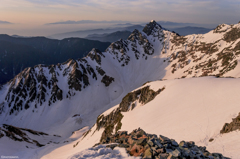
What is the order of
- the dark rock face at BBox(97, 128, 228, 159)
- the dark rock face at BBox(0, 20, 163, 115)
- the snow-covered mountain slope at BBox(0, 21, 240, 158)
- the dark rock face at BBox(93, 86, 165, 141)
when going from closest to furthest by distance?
the dark rock face at BBox(97, 128, 228, 159)
the dark rock face at BBox(93, 86, 165, 141)
the snow-covered mountain slope at BBox(0, 21, 240, 158)
the dark rock face at BBox(0, 20, 163, 115)

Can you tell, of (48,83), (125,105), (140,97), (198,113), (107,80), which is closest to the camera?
(198,113)

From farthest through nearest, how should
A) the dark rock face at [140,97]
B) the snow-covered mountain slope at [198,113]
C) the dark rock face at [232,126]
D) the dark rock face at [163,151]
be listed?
the dark rock face at [140,97] → the dark rock face at [232,126] → the snow-covered mountain slope at [198,113] → the dark rock face at [163,151]

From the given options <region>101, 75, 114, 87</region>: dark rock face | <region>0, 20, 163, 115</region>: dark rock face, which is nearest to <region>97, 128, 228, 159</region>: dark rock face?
<region>0, 20, 163, 115</region>: dark rock face

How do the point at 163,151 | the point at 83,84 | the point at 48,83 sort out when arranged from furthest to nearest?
the point at 83,84
the point at 48,83
the point at 163,151

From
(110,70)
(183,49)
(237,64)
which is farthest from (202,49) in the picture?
(110,70)

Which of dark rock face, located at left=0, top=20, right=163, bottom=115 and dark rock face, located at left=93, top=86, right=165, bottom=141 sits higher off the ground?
dark rock face, located at left=93, top=86, right=165, bottom=141

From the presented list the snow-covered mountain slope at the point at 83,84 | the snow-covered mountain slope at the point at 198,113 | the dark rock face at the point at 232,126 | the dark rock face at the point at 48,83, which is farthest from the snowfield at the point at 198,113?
the dark rock face at the point at 48,83

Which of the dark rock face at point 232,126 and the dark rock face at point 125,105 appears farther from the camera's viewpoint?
the dark rock face at point 125,105

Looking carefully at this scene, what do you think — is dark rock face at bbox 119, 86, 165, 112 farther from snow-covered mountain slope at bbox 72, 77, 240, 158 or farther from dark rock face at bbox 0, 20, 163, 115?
dark rock face at bbox 0, 20, 163, 115

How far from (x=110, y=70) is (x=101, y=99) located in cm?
4597

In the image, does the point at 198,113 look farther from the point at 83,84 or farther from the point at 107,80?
the point at 83,84

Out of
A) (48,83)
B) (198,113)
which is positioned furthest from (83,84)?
(198,113)

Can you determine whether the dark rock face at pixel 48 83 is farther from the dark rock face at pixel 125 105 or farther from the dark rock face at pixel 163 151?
the dark rock face at pixel 163 151

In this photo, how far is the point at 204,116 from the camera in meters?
26.7
